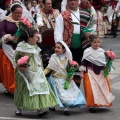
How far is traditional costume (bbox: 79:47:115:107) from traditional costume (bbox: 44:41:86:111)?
0.75 ft

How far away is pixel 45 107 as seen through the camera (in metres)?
7.80

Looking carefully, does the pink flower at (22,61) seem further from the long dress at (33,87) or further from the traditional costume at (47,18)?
the traditional costume at (47,18)

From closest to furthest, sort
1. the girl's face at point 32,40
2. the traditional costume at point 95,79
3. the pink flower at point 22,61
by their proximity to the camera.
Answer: the pink flower at point 22,61
the girl's face at point 32,40
the traditional costume at point 95,79

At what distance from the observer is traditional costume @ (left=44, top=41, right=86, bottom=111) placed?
8.12m

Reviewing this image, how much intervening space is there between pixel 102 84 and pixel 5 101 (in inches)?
69.1

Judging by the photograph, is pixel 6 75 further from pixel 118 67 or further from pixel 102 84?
pixel 118 67

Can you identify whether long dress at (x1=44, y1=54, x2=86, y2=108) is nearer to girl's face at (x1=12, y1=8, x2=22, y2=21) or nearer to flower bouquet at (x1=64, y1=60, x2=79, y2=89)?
flower bouquet at (x1=64, y1=60, x2=79, y2=89)

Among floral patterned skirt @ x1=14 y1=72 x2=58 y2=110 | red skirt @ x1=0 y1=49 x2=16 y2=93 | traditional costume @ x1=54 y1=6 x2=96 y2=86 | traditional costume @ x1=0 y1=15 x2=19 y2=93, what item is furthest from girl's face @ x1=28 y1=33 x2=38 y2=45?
red skirt @ x1=0 y1=49 x2=16 y2=93

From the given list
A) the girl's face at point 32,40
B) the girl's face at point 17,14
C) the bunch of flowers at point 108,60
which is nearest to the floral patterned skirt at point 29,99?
the girl's face at point 32,40

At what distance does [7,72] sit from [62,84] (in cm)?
157

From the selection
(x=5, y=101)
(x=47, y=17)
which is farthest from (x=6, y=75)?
(x=47, y=17)

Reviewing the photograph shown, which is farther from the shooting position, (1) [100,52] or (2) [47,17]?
Answer: (2) [47,17]

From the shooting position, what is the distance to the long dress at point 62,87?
8.12 meters

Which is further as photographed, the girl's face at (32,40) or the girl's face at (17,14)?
the girl's face at (17,14)
